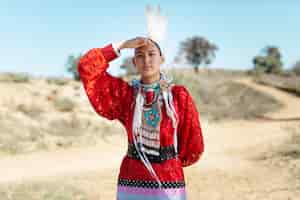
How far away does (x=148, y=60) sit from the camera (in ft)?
9.65

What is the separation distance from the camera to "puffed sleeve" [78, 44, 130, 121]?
9.65ft

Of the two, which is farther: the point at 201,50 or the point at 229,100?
the point at 201,50

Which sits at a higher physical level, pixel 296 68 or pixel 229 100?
pixel 296 68

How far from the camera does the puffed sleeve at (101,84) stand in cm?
294

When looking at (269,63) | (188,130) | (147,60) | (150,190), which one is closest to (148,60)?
(147,60)

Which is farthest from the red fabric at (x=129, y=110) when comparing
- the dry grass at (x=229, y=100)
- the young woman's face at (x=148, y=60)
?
the dry grass at (x=229, y=100)

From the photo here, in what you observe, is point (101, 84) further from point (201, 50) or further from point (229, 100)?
point (201, 50)

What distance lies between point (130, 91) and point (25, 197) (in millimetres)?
4058

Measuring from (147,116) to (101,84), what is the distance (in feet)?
1.05

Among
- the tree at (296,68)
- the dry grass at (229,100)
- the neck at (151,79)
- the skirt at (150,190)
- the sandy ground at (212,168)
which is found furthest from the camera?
the tree at (296,68)

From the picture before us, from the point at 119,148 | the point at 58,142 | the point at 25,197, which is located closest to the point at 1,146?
the point at 58,142

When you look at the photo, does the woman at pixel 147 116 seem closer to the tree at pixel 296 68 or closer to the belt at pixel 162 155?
the belt at pixel 162 155

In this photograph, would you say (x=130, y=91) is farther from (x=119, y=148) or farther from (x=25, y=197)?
(x=119, y=148)

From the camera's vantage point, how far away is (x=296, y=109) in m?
20.9
